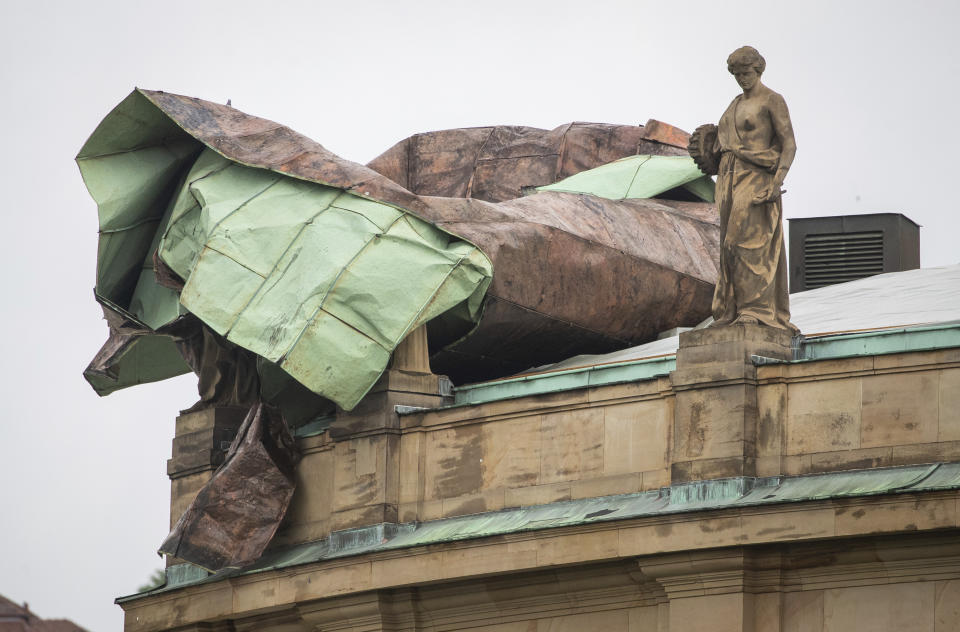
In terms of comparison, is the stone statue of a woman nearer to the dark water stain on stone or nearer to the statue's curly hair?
the statue's curly hair

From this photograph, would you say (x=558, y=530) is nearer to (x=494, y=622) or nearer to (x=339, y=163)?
(x=494, y=622)

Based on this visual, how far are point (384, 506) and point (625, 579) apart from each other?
3.94 metres

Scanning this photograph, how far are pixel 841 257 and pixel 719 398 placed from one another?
40.2 feet

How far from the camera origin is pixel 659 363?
97.7ft

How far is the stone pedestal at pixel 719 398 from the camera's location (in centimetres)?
2805

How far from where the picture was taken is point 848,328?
30797 mm

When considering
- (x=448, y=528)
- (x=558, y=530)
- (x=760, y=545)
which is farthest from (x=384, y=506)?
(x=760, y=545)

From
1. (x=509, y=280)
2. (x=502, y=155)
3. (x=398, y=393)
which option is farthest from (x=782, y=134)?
(x=502, y=155)

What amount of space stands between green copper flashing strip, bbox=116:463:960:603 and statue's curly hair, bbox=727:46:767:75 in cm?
505

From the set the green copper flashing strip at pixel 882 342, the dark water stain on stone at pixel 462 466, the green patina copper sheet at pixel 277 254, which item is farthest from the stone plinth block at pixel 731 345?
the green patina copper sheet at pixel 277 254

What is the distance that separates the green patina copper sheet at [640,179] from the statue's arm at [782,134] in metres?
9.37

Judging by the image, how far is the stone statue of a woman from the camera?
A: 2902cm

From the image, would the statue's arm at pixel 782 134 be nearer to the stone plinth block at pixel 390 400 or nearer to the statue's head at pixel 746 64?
the statue's head at pixel 746 64

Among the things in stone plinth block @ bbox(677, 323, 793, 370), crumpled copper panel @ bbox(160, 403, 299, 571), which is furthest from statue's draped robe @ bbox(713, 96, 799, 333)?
crumpled copper panel @ bbox(160, 403, 299, 571)
